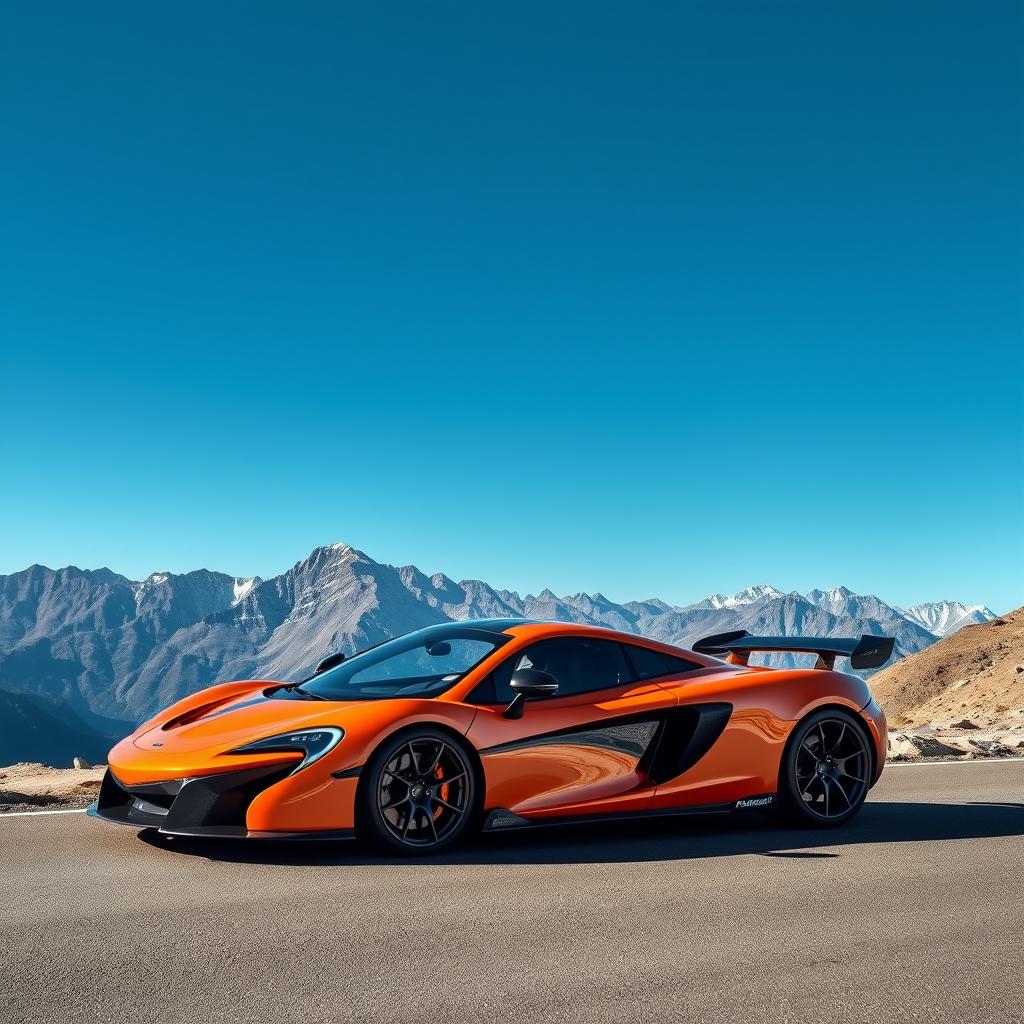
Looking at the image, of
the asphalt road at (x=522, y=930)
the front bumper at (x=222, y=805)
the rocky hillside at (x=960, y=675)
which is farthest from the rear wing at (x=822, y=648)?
the rocky hillside at (x=960, y=675)

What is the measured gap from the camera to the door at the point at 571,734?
6109 mm

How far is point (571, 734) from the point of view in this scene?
250 inches

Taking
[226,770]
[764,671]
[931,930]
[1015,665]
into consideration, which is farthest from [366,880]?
[1015,665]

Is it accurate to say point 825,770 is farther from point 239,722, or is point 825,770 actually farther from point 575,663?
point 239,722

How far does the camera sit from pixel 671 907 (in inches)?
189

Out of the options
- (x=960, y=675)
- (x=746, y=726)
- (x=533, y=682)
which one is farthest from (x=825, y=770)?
(x=960, y=675)

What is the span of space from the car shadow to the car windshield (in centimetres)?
94

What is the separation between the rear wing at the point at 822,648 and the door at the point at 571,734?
1141 millimetres

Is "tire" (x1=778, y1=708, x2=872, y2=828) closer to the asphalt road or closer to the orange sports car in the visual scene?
the orange sports car

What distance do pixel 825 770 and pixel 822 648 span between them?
0.85 m

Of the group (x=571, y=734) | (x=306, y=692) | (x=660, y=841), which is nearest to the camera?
(x=571, y=734)

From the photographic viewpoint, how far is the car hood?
5.79 metres

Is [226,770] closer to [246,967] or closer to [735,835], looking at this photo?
[246,967]

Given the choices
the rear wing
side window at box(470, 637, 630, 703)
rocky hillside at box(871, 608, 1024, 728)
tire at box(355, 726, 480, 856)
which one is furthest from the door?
rocky hillside at box(871, 608, 1024, 728)
